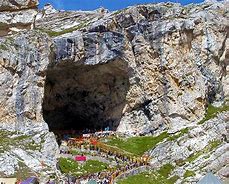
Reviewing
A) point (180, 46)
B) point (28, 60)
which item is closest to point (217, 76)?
point (180, 46)

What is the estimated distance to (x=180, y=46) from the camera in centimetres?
5862

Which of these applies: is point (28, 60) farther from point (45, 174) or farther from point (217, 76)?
point (217, 76)

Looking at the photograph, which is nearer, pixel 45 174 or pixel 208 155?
pixel 45 174

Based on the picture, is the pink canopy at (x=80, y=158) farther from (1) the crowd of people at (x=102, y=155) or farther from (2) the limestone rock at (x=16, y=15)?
(2) the limestone rock at (x=16, y=15)

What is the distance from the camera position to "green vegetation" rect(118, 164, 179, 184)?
44141 mm

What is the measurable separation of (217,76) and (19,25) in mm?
23768

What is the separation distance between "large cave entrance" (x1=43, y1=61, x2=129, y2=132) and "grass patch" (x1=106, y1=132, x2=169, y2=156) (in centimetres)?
508

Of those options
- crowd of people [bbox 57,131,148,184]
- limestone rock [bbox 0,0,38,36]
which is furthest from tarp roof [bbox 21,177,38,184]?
limestone rock [bbox 0,0,38,36]

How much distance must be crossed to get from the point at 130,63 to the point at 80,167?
15.3 meters

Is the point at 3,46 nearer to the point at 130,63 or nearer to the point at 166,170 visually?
the point at 130,63

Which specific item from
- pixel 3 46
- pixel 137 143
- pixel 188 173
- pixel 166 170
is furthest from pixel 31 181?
pixel 137 143

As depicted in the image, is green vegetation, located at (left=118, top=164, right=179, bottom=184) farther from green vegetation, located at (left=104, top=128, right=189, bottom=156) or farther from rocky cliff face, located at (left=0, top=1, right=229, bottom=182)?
rocky cliff face, located at (left=0, top=1, right=229, bottom=182)

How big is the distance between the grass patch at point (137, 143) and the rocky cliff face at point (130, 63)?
67.4 inches

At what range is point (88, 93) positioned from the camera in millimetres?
63562
